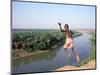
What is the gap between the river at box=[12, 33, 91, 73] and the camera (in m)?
2.19

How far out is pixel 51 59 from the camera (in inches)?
90.3

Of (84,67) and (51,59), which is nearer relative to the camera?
(51,59)

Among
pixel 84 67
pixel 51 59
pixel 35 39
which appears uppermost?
pixel 35 39

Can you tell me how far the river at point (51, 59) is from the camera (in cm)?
219

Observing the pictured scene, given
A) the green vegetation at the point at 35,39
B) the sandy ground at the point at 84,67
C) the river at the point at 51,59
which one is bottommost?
the sandy ground at the point at 84,67

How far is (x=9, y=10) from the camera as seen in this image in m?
2.15

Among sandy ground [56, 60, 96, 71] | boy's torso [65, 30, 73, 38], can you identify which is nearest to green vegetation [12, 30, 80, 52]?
boy's torso [65, 30, 73, 38]

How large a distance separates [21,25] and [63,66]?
64 cm

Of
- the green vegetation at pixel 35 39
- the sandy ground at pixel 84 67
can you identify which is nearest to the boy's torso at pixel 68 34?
the green vegetation at pixel 35 39

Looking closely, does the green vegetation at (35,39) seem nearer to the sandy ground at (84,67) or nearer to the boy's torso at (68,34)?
the boy's torso at (68,34)

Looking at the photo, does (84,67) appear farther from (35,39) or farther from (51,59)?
(35,39)

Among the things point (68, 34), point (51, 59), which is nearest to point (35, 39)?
point (51, 59)

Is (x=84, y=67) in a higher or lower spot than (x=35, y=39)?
lower

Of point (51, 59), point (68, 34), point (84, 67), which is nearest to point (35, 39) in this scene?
point (51, 59)
